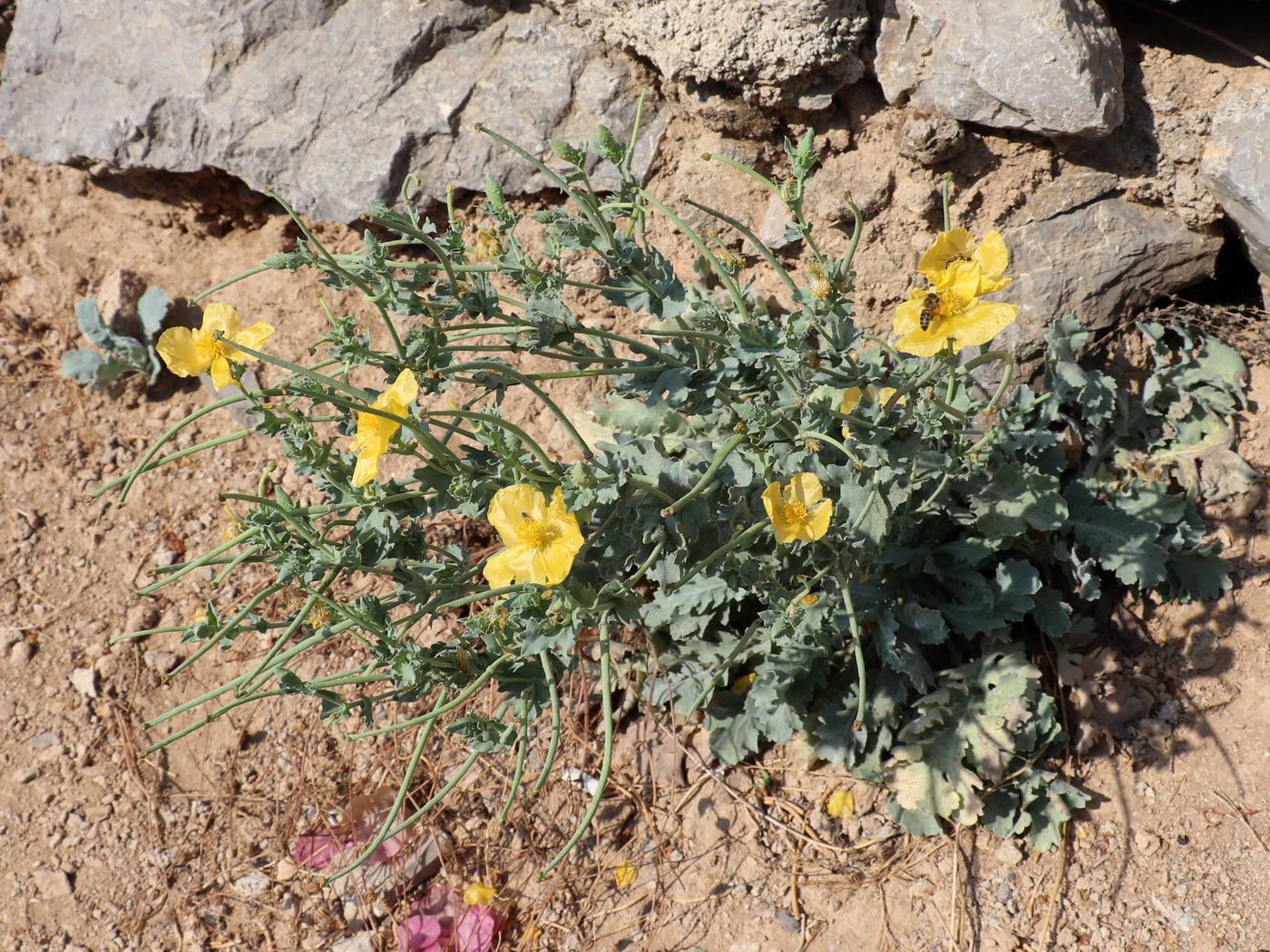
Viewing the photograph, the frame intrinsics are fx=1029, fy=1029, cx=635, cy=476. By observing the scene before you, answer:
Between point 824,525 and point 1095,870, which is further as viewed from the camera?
point 1095,870

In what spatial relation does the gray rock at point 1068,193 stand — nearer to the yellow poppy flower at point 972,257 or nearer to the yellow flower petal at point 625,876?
the yellow poppy flower at point 972,257

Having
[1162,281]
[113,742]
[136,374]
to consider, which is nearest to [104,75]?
[136,374]

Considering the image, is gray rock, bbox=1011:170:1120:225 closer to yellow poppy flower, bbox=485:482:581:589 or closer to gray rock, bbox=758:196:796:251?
gray rock, bbox=758:196:796:251

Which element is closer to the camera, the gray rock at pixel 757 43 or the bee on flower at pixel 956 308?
the bee on flower at pixel 956 308

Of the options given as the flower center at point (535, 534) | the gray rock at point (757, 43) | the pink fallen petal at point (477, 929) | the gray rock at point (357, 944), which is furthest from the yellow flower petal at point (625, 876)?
the gray rock at point (757, 43)

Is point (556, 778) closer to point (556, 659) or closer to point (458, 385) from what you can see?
point (556, 659)

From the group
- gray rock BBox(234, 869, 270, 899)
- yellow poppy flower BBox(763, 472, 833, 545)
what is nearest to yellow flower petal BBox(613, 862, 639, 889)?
gray rock BBox(234, 869, 270, 899)
